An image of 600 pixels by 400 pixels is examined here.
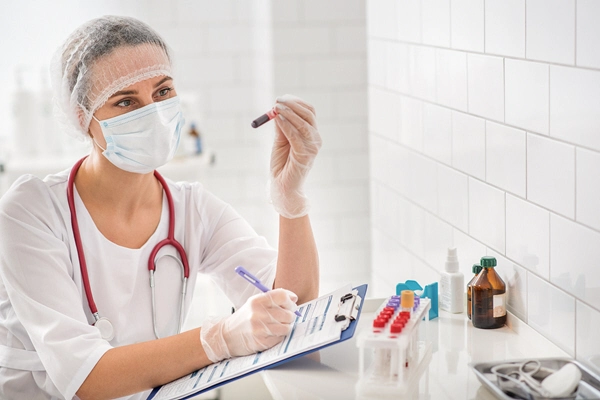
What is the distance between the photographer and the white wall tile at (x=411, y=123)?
5.90 feet

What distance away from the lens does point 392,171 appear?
2.01 m

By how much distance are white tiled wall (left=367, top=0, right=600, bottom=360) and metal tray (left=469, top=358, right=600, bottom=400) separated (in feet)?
0.20

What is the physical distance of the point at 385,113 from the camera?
2.06m

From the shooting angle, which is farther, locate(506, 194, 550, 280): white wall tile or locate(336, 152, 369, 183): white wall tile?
locate(336, 152, 369, 183): white wall tile

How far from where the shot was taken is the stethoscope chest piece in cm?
144

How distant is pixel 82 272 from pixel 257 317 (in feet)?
1.43

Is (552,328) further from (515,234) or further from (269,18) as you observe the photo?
(269,18)

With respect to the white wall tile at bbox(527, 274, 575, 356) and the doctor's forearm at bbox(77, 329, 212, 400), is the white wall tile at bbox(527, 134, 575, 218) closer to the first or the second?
the white wall tile at bbox(527, 274, 575, 356)

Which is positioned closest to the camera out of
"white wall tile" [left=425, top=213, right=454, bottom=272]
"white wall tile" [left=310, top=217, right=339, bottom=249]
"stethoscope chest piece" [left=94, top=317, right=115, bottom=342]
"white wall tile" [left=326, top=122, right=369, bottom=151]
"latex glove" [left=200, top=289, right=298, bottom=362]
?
"latex glove" [left=200, top=289, right=298, bottom=362]

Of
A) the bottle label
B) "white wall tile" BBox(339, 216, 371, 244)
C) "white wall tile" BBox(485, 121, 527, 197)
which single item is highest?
"white wall tile" BBox(485, 121, 527, 197)

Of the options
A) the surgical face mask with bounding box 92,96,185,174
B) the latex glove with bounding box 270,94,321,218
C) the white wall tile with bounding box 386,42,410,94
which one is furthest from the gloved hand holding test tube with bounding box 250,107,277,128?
the white wall tile with bounding box 386,42,410,94

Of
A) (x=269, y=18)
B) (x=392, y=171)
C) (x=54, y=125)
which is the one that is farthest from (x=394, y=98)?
(x=54, y=125)

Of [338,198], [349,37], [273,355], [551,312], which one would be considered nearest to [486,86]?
[551,312]

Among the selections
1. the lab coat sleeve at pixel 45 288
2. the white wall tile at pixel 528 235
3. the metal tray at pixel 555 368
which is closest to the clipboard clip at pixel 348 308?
the metal tray at pixel 555 368
